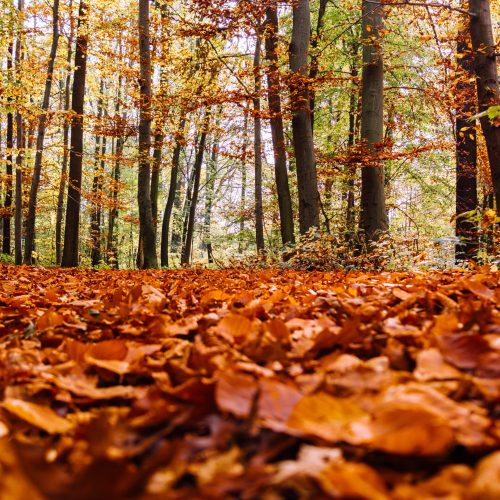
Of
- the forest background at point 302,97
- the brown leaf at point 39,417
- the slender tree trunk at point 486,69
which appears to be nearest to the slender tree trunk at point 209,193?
the forest background at point 302,97

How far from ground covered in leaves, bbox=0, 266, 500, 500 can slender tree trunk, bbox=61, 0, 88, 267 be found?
461 inches

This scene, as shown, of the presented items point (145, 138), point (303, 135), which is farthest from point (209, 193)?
point (303, 135)

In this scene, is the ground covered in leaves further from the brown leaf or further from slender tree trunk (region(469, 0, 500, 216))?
slender tree trunk (region(469, 0, 500, 216))

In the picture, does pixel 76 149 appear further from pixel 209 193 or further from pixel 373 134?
pixel 209 193

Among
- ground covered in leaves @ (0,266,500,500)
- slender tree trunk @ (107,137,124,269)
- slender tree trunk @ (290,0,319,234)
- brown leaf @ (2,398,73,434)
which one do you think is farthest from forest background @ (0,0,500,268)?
brown leaf @ (2,398,73,434)

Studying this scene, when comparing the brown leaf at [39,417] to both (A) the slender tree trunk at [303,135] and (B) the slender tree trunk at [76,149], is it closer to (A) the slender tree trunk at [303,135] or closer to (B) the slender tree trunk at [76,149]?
(A) the slender tree trunk at [303,135]

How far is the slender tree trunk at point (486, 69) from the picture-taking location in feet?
15.9

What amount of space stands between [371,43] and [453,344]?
815 cm

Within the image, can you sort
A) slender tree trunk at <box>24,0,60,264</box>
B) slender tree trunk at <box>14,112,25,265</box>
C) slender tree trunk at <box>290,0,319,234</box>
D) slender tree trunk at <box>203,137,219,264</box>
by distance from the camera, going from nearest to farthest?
slender tree trunk at <box>290,0,319,234</box>
slender tree trunk at <box>24,0,60,264</box>
slender tree trunk at <box>14,112,25,265</box>
slender tree trunk at <box>203,137,219,264</box>

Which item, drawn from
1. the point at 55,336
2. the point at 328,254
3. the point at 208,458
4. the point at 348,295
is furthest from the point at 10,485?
the point at 328,254

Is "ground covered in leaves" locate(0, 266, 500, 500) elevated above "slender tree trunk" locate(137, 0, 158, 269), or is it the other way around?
"slender tree trunk" locate(137, 0, 158, 269)

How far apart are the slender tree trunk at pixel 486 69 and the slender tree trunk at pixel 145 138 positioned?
7167 mm

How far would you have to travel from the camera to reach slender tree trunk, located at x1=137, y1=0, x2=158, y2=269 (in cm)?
1045

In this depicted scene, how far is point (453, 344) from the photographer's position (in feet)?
3.19
